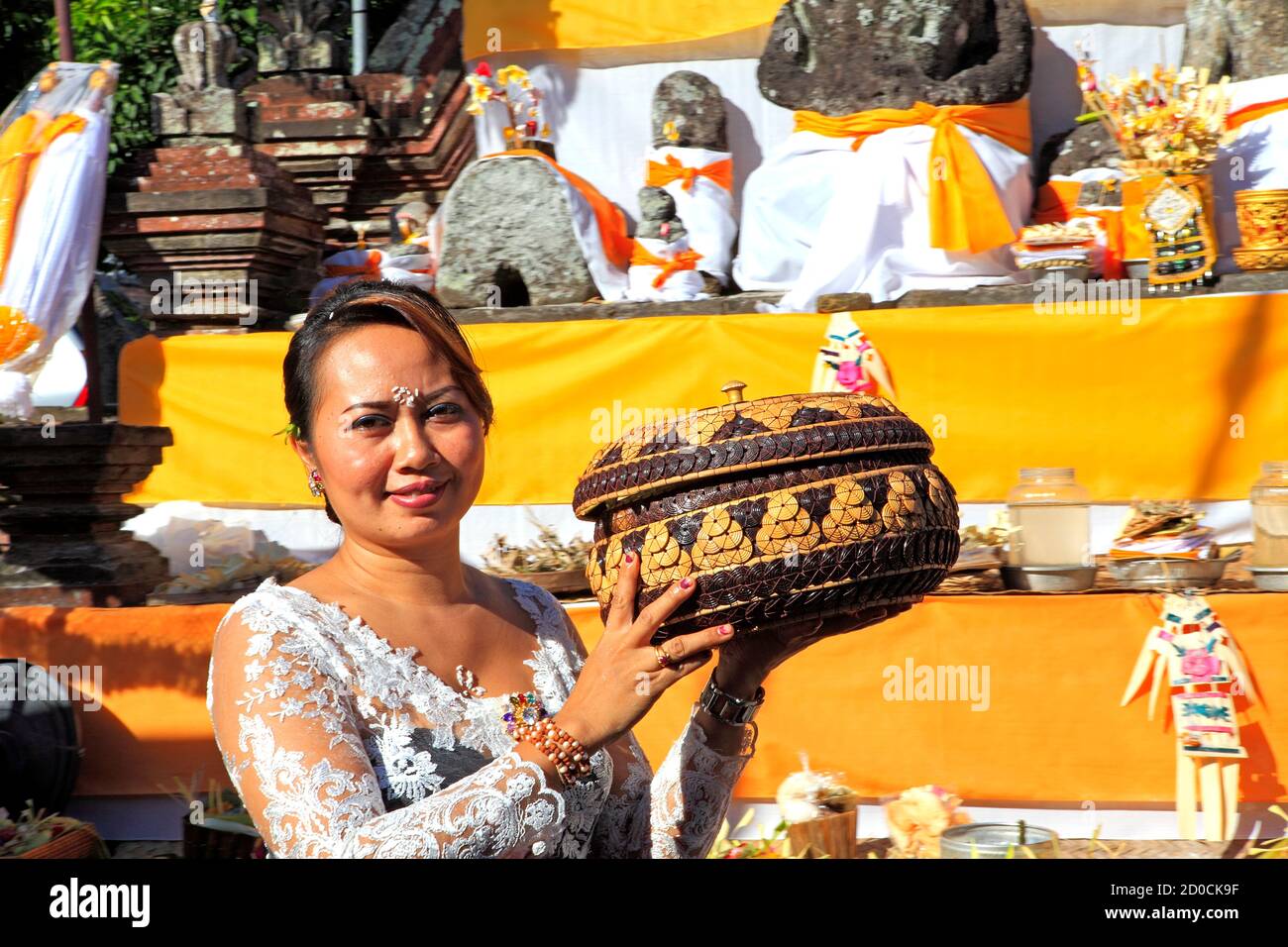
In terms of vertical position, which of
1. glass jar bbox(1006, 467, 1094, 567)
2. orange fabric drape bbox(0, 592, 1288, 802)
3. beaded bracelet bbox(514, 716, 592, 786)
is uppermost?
beaded bracelet bbox(514, 716, 592, 786)

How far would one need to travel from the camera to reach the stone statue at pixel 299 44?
7137 mm

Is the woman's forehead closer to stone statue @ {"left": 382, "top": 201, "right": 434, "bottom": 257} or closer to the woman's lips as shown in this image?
the woman's lips

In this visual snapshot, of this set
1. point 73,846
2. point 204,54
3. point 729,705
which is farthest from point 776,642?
point 204,54

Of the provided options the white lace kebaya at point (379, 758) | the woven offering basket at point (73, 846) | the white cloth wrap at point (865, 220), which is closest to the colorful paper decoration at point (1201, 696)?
the white lace kebaya at point (379, 758)

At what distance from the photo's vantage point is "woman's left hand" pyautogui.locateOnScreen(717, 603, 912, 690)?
5.26 feet

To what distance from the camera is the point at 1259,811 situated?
349cm

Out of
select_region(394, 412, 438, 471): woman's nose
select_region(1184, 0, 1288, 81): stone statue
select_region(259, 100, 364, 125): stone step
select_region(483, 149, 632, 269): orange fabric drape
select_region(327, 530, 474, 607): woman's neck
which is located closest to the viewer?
select_region(394, 412, 438, 471): woman's nose

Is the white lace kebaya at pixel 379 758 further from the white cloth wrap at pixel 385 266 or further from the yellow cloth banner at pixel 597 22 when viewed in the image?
the yellow cloth banner at pixel 597 22

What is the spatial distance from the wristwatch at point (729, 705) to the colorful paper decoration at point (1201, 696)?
1964 mm

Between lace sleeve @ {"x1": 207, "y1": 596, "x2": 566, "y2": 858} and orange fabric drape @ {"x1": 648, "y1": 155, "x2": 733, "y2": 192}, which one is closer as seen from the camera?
lace sleeve @ {"x1": 207, "y1": 596, "x2": 566, "y2": 858}

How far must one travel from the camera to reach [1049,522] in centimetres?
392

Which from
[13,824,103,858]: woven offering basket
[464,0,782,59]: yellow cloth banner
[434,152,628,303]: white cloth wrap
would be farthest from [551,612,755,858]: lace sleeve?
[464,0,782,59]: yellow cloth banner

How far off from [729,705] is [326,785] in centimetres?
60

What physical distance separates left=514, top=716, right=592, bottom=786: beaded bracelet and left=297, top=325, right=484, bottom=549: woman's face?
0.31 meters
